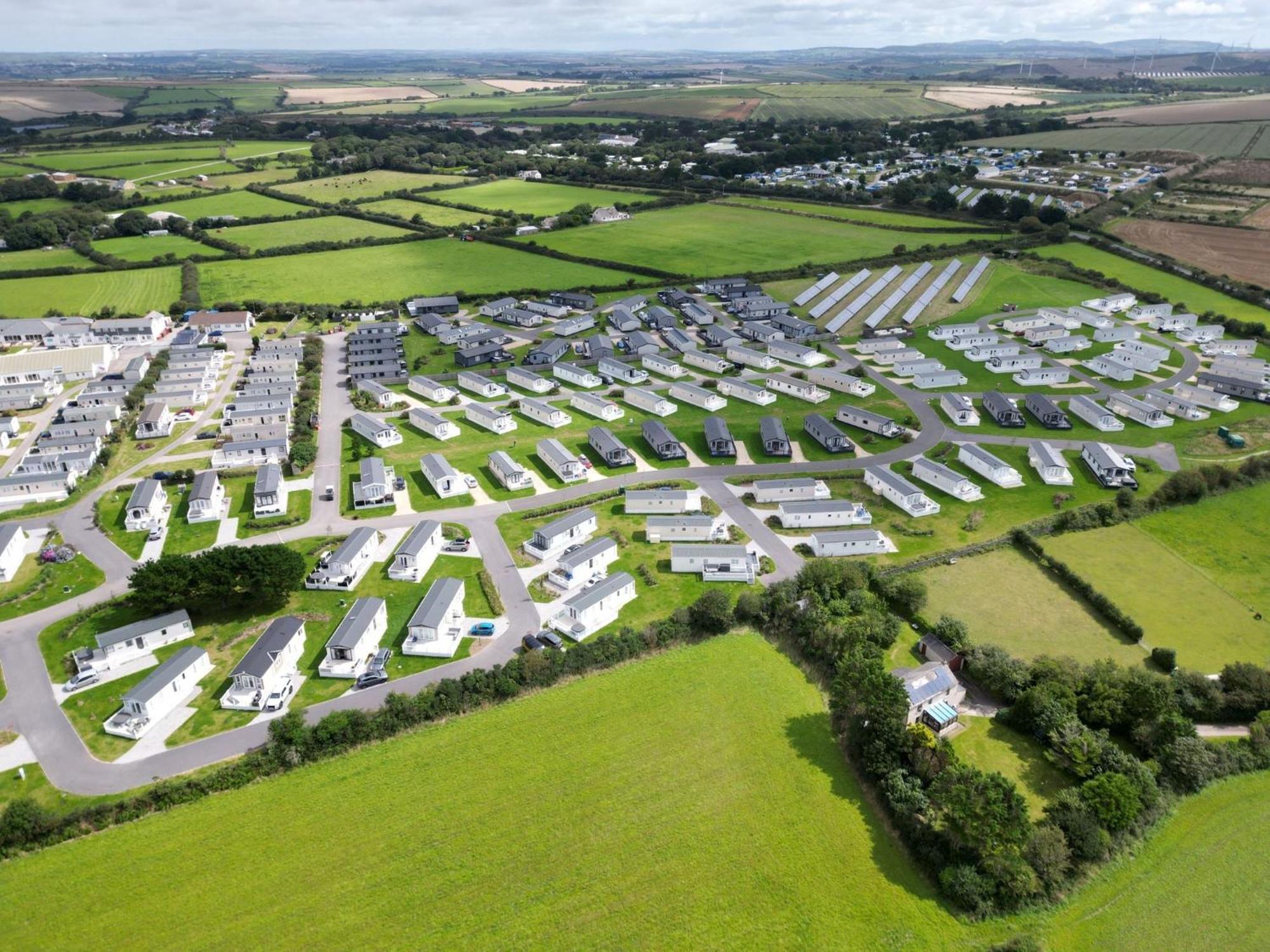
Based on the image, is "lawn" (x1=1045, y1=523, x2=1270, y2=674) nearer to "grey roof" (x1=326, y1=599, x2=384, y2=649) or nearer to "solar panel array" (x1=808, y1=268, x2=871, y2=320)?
"grey roof" (x1=326, y1=599, x2=384, y2=649)

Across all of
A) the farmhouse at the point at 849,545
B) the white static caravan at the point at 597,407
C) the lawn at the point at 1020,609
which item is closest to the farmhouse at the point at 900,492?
the farmhouse at the point at 849,545

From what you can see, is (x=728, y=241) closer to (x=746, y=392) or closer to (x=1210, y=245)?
(x=746, y=392)

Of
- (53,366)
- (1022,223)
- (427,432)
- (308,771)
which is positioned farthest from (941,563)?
(1022,223)

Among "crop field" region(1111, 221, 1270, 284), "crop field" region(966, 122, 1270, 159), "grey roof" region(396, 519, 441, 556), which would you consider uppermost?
"crop field" region(966, 122, 1270, 159)

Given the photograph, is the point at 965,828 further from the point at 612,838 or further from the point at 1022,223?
the point at 1022,223

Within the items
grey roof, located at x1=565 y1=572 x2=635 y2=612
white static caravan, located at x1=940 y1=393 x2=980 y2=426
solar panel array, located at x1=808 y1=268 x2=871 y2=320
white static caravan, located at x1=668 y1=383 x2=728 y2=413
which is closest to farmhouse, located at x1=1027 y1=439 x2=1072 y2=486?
white static caravan, located at x1=940 y1=393 x2=980 y2=426

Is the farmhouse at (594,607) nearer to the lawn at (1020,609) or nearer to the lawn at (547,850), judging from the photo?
the lawn at (547,850)

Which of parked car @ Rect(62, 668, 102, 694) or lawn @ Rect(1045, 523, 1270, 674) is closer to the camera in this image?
parked car @ Rect(62, 668, 102, 694)

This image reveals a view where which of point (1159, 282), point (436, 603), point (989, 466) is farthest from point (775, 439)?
point (1159, 282)
